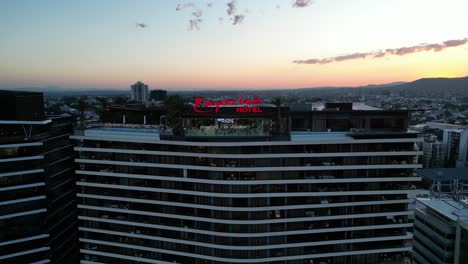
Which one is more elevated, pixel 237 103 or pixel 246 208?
pixel 237 103

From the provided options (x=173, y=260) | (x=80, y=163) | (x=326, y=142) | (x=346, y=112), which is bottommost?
(x=173, y=260)

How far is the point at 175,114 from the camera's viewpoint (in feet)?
197

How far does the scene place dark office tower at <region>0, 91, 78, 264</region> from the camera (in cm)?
5672

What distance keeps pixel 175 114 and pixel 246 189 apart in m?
18.5

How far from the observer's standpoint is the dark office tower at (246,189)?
54.3 metres

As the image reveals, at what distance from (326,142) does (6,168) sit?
5285cm

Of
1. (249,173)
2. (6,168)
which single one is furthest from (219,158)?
(6,168)

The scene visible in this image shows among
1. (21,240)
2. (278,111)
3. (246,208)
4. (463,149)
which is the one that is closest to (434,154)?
(463,149)

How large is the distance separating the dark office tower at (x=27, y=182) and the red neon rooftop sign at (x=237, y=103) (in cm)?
2732

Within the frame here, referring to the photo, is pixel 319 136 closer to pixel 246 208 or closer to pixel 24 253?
pixel 246 208

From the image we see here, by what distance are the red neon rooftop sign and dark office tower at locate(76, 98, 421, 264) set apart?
0.19 meters

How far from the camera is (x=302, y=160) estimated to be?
181ft

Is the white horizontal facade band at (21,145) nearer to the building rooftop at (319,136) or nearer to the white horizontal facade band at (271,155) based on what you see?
the white horizontal facade band at (271,155)

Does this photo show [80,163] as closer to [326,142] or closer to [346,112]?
[326,142]
